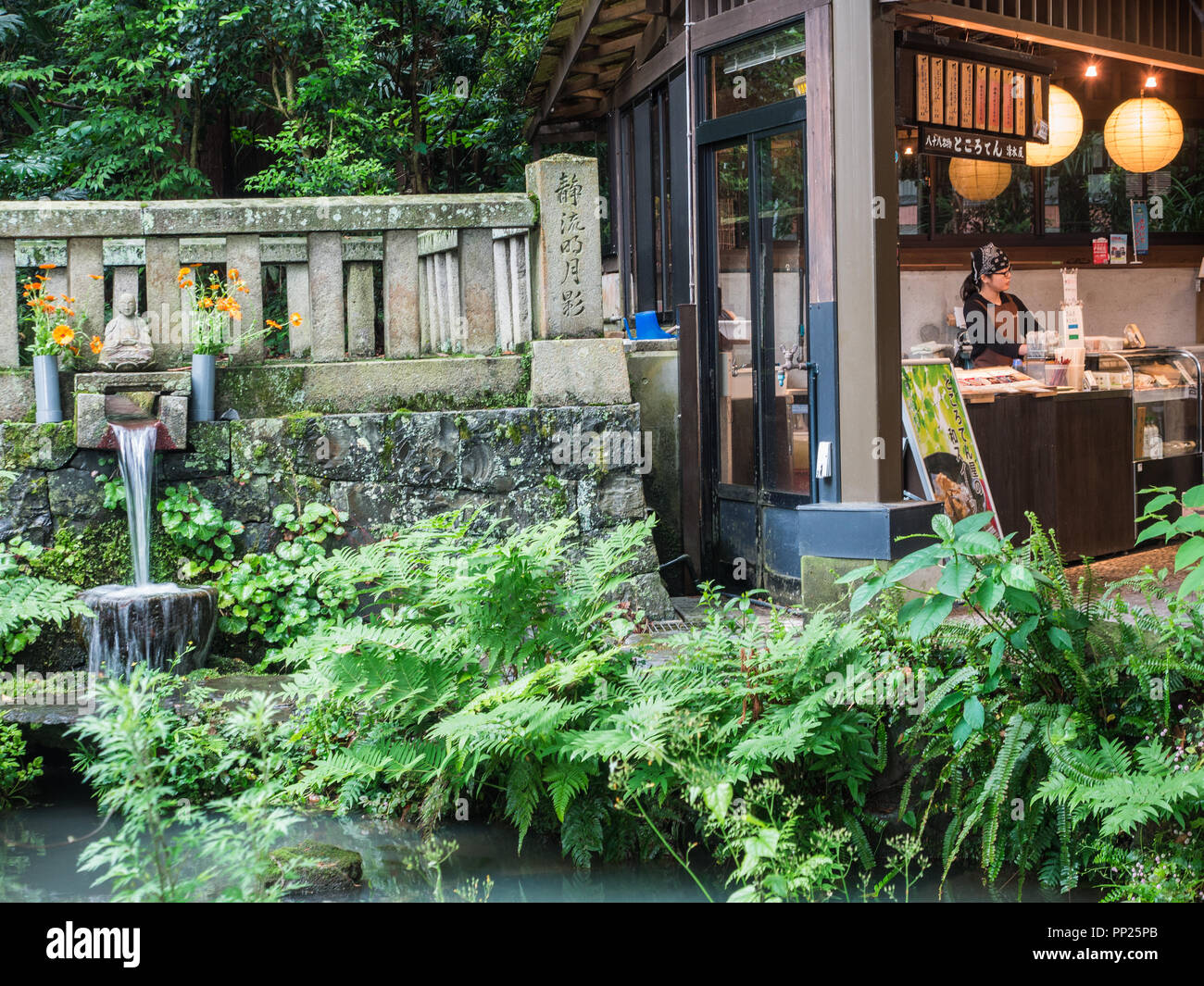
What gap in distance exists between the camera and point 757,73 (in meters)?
7.36

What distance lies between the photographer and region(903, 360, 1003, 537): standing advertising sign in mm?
7344

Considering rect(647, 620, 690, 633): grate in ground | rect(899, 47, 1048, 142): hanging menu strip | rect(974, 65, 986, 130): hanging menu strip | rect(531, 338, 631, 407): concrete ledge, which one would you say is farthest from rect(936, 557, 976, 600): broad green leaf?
rect(974, 65, 986, 130): hanging menu strip

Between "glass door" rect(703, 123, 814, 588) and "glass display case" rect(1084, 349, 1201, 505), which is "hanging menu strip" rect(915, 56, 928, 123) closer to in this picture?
"glass door" rect(703, 123, 814, 588)

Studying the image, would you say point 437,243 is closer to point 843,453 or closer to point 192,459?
point 192,459

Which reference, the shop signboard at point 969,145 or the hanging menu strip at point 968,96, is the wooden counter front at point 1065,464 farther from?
the hanging menu strip at point 968,96

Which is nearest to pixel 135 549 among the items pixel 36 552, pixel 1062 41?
pixel 36 552

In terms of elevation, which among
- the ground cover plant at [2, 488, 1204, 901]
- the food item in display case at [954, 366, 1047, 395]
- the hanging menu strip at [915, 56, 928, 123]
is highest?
the hanging menu strip at [915, 56, 928, 123]

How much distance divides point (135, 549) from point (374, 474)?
1.44m

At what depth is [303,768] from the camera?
225 inches

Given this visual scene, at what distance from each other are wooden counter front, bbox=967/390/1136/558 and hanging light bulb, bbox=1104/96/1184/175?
2008 mm

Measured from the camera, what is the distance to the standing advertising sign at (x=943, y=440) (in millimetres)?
7344

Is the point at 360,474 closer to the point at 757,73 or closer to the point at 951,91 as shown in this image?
the point at 757,73

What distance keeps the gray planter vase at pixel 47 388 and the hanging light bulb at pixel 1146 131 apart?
26.0 feet

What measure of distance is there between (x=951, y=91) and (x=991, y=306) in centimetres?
249
